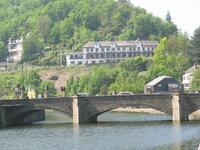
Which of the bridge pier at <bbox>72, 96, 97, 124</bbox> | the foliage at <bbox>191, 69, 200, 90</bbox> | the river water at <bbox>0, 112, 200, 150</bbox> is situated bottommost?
the river water at <bbox>0, 112, 200, 150</bbox>

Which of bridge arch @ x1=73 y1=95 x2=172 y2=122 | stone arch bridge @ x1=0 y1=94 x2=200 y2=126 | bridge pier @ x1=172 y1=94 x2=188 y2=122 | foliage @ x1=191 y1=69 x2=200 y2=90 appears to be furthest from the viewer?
foliage @ x1=191 y1=69 x2=200 y2=90

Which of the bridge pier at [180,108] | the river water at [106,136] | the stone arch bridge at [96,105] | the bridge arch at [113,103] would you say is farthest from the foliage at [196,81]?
the bridge pier at [180,108]

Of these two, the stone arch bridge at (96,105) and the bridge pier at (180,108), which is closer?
the bridge pier at (180,108)

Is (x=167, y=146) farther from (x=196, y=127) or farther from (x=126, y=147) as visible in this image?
(x=196, y=127)

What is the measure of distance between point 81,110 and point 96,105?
2.90 m

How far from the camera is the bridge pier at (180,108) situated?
10956cm

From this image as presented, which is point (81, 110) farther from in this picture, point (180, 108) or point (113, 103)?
point (180, 108)

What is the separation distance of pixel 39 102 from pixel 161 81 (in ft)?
198

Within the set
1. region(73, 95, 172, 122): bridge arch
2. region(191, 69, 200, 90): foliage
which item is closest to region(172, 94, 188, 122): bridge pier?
region(73, 95, 172, 122): bridge arch

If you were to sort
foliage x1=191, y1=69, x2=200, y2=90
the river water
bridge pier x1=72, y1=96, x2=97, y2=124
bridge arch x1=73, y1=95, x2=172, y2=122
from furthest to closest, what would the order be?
foliage x1=191, y1=69, x2=200, y2=90, bridge pier x1=72, y1=96, x2=97, y2=124, bridge arch x1=73, y1=95, x2=172, y2=122, the river water

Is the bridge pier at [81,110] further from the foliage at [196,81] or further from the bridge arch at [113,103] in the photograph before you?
the foliage at [196,81]

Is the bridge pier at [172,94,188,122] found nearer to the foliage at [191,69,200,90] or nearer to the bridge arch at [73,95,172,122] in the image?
the bridge arch at [73,95,172,122]

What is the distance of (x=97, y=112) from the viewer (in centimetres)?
11350

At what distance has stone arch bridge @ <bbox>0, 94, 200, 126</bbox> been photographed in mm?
110312
